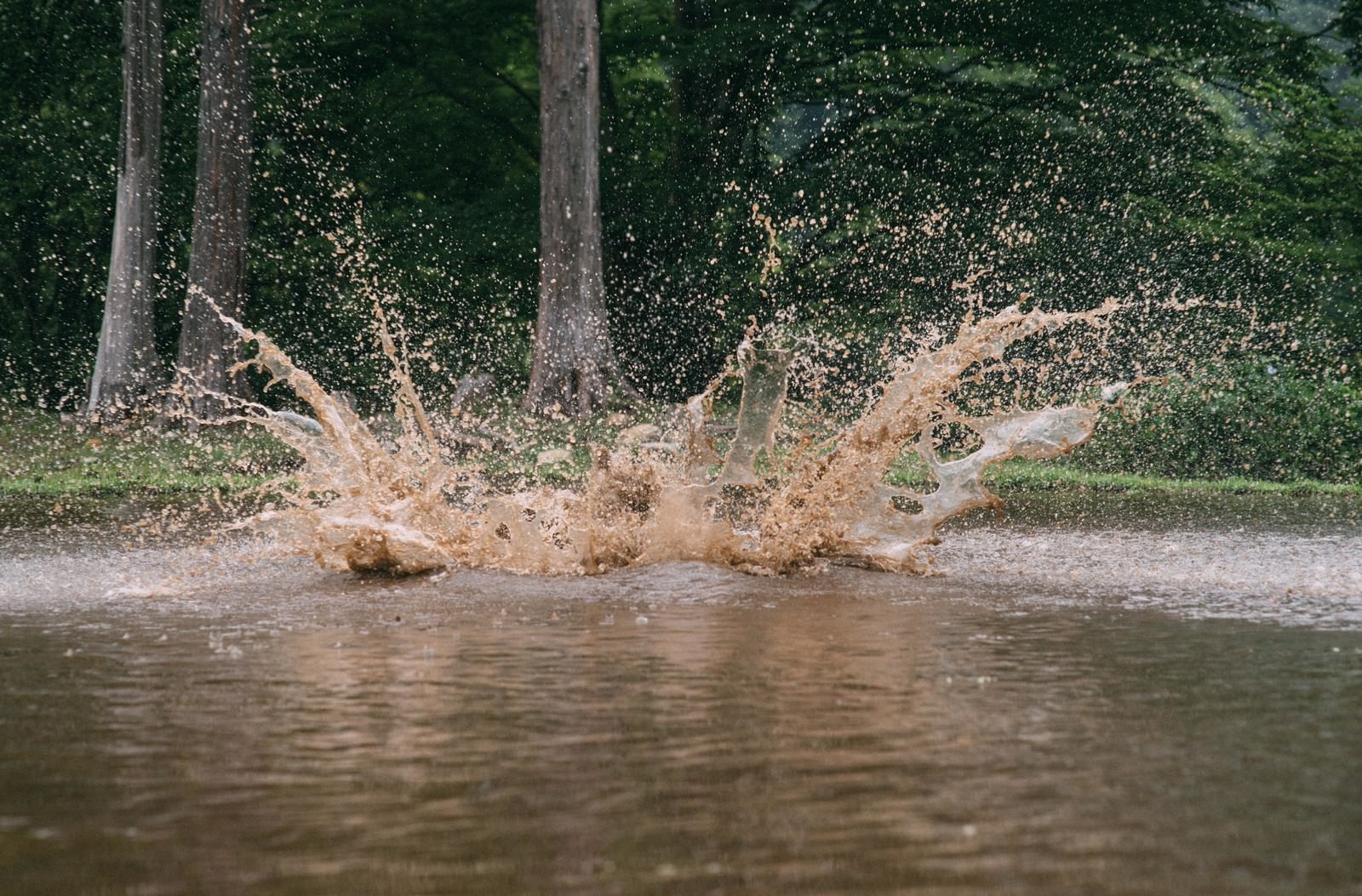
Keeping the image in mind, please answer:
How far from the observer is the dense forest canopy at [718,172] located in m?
22.5

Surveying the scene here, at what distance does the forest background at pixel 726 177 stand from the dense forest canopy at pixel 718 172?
56 millimetres

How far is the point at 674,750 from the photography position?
14.3 ft

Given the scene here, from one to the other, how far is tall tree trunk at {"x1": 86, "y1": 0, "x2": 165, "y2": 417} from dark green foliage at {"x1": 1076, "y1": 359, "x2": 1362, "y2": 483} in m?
12.2

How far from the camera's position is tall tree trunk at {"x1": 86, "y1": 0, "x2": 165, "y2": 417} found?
781 inches

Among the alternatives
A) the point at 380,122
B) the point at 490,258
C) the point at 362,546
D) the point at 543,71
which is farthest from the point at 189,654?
the point at 380,122

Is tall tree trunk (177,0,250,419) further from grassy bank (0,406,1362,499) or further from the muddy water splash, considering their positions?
the muddy water splash

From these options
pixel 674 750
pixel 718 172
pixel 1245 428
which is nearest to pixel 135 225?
pixel 718 172

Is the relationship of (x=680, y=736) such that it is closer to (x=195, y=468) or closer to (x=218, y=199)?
(x=195, y=468)

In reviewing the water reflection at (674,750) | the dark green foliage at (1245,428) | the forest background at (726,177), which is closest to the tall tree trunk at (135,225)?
the forest background at (726,177)

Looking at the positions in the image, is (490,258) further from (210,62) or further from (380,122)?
(210,62)

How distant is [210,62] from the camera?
19.6 m

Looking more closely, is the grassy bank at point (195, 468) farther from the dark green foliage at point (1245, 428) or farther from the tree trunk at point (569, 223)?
the tree trunk at point (569, 223)

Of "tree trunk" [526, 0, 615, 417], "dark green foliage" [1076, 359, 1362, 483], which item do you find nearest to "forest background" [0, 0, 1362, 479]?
"tree trunk" [526, 0, 615, 417]

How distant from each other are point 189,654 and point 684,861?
134 inches
